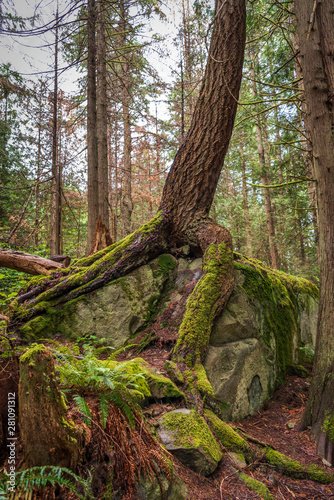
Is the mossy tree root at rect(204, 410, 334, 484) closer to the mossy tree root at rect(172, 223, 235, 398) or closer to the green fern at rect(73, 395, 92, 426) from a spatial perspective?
the mossy tree root at rect(172, 223, 235, 398)

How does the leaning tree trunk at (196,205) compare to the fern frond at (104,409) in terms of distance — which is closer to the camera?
the fern frond at (104,409)

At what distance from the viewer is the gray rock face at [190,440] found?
8.37 ft

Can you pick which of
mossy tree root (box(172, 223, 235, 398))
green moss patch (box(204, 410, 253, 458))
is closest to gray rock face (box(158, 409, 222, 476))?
green moss patch (box(204, 410, 253, 458))

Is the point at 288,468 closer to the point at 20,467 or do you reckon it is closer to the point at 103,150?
the point at 20,467

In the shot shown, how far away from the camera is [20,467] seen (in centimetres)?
163

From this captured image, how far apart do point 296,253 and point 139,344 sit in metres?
15.7

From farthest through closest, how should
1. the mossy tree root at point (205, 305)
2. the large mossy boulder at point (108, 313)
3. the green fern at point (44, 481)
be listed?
1. the large mossy boulder at point (108, 313)
2. the mossy tree root at point (205, 305)
3. the green fern at point (44, 481)

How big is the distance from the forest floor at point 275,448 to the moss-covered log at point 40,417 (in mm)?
1240

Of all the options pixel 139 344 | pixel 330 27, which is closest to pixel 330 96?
pixel 330 27

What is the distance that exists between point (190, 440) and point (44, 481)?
1.55 meters

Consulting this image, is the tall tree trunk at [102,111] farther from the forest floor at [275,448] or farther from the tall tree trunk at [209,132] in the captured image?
the forest floor at [275,448]

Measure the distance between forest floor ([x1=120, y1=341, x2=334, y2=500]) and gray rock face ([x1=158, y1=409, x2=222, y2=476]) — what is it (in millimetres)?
74

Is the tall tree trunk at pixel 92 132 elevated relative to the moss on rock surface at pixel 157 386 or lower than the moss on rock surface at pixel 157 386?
elevated

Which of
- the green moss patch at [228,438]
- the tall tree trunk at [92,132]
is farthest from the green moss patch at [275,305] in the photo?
the tall tree trunk at [92,132]
